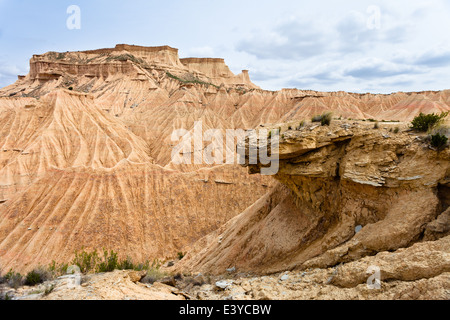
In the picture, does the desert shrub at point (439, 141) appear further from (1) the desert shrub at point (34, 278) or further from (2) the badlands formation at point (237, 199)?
(1) the desert shrub at point (34, 278)

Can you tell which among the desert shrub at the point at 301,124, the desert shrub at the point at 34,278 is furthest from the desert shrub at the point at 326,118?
the desert shrub at the point at 34,278

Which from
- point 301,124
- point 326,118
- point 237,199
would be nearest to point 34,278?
point 301,124

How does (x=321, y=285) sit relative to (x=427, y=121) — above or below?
below

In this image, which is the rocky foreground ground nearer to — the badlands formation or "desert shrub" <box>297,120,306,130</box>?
the badlands formation

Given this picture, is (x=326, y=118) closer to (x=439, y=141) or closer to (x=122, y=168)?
(x=439, y=141)

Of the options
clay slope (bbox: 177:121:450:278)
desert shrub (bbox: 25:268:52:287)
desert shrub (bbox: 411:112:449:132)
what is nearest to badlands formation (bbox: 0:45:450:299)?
clay slope (bbox: 177:121:450:278)

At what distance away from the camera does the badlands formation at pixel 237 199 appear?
6.60 m

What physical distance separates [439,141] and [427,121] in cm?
105

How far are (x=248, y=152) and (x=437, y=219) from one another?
19.7ft

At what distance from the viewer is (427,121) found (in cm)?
788

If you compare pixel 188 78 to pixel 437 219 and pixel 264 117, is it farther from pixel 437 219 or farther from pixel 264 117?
pixel 437 219

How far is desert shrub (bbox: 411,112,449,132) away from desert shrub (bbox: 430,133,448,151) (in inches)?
24.3

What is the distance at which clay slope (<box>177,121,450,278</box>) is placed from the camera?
22.3 feet

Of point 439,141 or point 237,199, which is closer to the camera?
point 439,141
